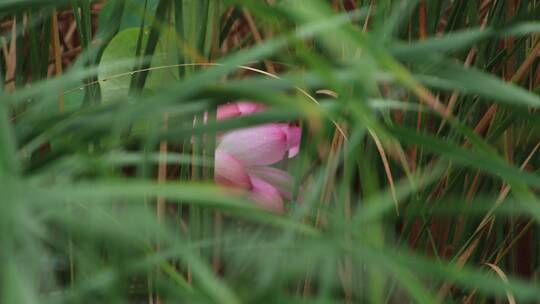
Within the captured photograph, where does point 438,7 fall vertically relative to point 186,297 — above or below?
above

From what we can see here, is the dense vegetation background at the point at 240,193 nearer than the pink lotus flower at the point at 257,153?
Yes

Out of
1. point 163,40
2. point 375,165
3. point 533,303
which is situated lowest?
point 533,303

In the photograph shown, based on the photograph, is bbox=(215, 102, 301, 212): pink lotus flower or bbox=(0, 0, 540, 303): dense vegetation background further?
bbox=(215, 102, 301, 212): pink lotus flower

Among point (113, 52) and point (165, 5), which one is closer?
point (165, 5)

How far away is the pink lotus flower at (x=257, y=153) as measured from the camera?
0.95 m

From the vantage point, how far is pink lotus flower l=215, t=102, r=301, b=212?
3.12 feet

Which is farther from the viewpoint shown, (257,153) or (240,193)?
(257,153)

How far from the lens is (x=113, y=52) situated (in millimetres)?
1146

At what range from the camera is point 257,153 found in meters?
1.00

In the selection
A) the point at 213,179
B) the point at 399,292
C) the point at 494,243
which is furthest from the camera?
the point at 494,243

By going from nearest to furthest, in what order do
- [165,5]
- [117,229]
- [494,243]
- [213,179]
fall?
1. [117,229]
2. [165,5]
3. [213,179]
4. [494,243]

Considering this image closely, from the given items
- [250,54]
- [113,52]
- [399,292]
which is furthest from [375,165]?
[250,54]

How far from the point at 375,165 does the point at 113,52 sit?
29cm

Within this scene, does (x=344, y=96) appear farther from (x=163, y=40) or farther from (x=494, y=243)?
(x=494, y=243)
